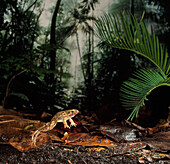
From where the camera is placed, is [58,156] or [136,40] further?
[136,40]

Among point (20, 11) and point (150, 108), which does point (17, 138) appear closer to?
point (150, 108)

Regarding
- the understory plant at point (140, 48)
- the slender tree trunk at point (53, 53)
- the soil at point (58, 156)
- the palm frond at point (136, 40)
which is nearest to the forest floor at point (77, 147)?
the soil at point (58, 156)

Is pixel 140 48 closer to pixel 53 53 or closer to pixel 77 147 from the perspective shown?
pixel 77 147

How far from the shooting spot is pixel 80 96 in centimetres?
229

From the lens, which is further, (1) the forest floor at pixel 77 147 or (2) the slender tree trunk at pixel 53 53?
(2) the slender tree trunk at pixel 53 53

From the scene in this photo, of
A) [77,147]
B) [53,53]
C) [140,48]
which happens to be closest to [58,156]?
[77,147]

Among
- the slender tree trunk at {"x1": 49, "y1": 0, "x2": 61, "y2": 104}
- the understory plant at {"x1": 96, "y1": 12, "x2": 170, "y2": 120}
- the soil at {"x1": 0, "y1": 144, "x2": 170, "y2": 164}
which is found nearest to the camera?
the soil at {"x1": 0, "y1": 144, "x2": 170, "y2": 164}

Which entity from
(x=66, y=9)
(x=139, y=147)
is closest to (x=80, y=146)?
(x=139, y=147)

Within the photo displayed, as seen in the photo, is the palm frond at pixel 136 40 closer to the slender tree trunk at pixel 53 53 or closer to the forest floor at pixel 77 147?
the forest floor at pixel 77 147

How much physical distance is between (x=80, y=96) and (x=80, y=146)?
1.40 metres

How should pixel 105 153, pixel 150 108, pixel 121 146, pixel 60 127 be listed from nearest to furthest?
1. pixel 105 153
2. pixel 121 146
3. pixel 60 127
4. pixel 150 108

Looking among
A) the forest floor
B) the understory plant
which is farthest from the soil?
the understory plant

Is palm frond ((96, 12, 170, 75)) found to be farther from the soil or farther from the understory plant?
the soil

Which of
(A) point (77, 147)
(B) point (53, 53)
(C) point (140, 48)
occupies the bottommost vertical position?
(A) point (77, 147)
